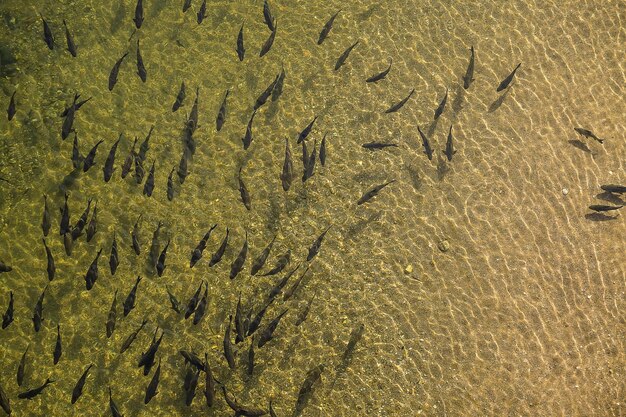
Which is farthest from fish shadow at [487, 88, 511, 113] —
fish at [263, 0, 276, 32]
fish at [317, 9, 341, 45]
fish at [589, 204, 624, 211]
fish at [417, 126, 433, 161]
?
fish at [263, 0, 276, 32]

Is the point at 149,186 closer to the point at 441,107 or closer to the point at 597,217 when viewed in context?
the point at 441,107

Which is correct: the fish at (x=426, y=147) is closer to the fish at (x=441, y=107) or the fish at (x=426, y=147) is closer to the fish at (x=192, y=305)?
the fish at (x=441, y=107)

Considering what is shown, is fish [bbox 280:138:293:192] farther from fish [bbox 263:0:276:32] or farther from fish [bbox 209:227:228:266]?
fish [bbox 263:0:276:32]

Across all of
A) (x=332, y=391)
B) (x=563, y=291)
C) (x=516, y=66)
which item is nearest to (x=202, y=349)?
(x=332, y=391)

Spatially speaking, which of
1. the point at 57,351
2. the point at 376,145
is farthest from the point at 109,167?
the point at 376,145

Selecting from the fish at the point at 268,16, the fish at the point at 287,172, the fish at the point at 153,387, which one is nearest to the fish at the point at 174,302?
the fish at the point at 153,387

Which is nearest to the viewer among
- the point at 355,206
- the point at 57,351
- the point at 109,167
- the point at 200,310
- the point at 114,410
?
the point at 114,410
